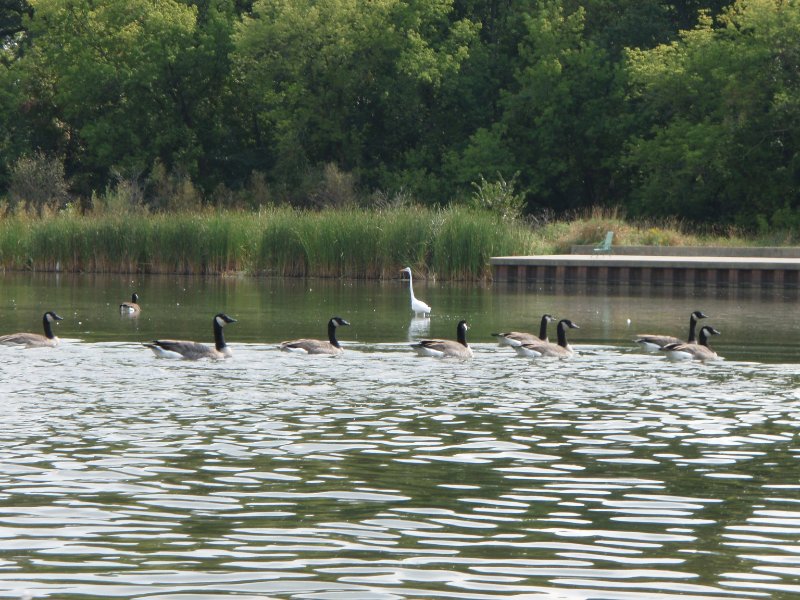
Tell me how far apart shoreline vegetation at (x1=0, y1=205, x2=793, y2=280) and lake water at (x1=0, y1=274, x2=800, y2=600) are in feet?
74.5

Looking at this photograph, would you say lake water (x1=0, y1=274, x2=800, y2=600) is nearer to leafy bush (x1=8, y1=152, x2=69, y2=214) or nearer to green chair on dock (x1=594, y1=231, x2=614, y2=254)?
green chair on dock (x1=594, y1=231, x2=614, y2=254)

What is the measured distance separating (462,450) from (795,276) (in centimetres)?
3258

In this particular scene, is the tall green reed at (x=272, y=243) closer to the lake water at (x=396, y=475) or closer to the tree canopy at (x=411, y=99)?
the tree canopy at (x=411, y=99)

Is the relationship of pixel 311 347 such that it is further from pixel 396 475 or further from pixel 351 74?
pixel 351 74

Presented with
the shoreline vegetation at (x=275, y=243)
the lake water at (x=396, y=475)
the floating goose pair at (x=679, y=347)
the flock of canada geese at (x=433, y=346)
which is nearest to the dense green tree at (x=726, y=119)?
the shoreline vegetation at (x=275, y=243)

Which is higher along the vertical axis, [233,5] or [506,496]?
[233,5]

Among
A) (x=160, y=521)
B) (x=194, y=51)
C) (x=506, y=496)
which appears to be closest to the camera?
(x=160, y=521)

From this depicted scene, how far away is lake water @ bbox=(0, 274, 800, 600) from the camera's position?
8.87 meters

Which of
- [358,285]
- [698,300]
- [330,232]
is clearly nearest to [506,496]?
[698,300]

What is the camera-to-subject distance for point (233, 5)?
85375 millimetres

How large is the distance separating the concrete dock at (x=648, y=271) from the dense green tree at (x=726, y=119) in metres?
16.2

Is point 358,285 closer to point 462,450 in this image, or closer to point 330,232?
point 330,232

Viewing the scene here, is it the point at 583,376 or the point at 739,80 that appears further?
the point at 739,80

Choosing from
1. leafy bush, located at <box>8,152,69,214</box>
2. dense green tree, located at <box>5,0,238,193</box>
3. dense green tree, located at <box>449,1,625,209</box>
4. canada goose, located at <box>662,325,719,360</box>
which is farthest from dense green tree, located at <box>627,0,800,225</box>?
canada goose, located at <box>662,325,719,360</box>
